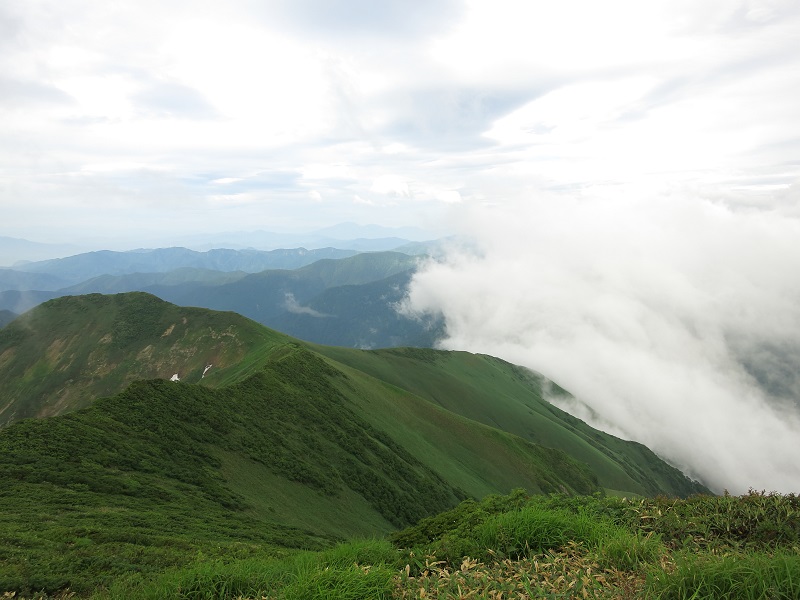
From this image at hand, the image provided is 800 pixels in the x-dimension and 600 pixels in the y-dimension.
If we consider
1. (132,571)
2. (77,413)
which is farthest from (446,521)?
(77,413)

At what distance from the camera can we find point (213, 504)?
32312 millimetres

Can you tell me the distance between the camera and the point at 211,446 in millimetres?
43594

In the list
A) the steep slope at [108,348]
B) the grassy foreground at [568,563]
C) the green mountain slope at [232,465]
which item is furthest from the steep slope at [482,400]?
the grassy foreground at [568,563]

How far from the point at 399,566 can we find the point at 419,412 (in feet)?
280

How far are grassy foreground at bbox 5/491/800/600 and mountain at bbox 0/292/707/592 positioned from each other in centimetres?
767

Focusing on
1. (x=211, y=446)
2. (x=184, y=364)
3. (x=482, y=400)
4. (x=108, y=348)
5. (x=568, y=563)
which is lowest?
(x=482, y=400)

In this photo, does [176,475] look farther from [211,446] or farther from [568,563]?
[568,563]

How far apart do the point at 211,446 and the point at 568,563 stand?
140 ft

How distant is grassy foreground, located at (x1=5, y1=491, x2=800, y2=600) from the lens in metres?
6.65

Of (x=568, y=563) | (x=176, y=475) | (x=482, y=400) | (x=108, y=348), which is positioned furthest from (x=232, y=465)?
(x=482, y=400)

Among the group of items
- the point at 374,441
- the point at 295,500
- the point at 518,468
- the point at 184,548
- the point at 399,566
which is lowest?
the point at 518,468

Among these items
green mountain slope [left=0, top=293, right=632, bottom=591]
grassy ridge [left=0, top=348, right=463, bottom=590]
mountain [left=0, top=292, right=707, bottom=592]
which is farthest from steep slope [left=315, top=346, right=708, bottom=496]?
grassy ridge [left=0, top=348, right=463, bottom=590]

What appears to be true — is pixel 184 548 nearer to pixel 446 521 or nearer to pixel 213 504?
pixel 446 521

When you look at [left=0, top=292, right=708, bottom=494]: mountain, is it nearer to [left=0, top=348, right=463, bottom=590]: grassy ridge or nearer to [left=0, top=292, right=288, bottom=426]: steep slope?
[left=0, top=292, right=288, bottom=426]: steep slope
